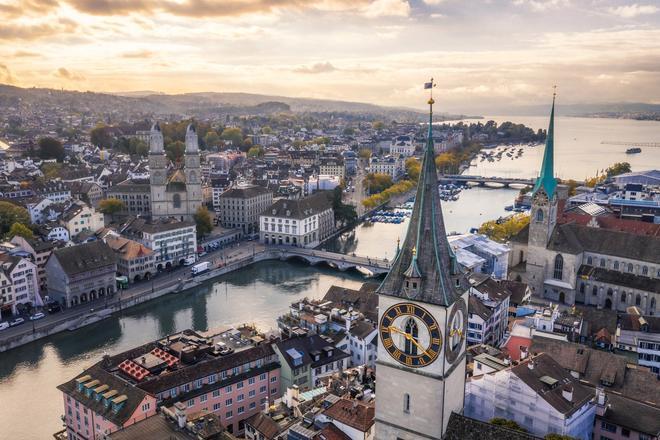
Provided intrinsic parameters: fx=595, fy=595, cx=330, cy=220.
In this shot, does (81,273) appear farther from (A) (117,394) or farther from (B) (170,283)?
(A) (117,394)

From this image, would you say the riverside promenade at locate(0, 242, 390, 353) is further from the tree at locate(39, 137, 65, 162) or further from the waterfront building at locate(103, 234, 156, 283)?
the tree at locate(39, 137, 65, 162)

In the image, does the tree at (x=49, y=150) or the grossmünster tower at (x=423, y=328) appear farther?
the tree at (x=49, y=150)

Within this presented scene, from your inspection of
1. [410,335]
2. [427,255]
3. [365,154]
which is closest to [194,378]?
[410,335]

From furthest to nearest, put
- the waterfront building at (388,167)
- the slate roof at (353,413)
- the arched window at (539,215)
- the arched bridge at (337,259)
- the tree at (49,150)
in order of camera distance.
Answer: the waterfront building at (388,167) → the tree at (49,150) → the arched bridge at (337,259) → the arched window at (539,215) → the slate roof at (353,413)

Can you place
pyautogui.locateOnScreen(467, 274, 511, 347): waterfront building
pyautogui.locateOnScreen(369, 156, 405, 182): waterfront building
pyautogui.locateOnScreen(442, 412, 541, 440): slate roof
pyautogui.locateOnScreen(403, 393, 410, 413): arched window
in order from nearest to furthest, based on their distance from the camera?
pyautogui.locateOnScreen(442, 412, 541, 440): slate roof → pyautogui.locateOnScreen(403, 393, 410, 413): arched window → pyautogui.locateOnScreen(467, 274, 511, 347): waterfront building → pyautogui.locateOnScreen(369, 156, 405, 182): waterfront building

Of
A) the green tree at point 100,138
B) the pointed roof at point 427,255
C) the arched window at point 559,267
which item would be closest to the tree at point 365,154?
the green tree at point 100,138

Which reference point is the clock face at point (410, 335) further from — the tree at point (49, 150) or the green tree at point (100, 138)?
the green tree at point (100, 138)

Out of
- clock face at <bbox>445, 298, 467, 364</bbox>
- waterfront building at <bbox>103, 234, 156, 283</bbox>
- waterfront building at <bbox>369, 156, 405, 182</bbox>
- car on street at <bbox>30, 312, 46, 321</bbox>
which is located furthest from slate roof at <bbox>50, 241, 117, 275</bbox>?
waterfront building at <bbox>369, 156, 405, 182</bbox>

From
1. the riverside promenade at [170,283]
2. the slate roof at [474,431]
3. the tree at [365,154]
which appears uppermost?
the slate roof at [474,431]

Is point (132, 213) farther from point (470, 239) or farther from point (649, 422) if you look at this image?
point (649, 422)
